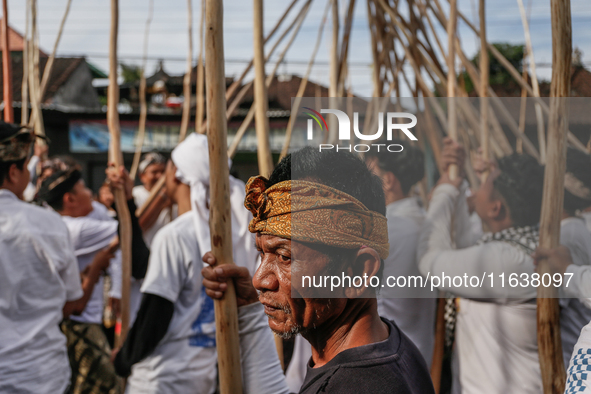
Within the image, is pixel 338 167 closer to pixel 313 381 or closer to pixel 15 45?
pixel 313 381

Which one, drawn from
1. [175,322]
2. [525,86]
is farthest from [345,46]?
[175,322]

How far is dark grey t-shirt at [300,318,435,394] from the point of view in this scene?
942 mm

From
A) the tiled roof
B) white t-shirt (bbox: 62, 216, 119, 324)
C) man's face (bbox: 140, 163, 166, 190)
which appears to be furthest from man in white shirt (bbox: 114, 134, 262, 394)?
the tiled roof

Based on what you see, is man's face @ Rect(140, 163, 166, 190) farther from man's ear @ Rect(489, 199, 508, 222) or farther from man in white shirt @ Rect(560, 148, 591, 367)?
man in white shirt @ Rect(560, 148, 591, 367)

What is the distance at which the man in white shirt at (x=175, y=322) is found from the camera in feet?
6.13

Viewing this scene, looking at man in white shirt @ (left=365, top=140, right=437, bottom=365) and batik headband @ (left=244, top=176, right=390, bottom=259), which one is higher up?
batik headband @ (left=244, top=176, right=390, bottom=259)

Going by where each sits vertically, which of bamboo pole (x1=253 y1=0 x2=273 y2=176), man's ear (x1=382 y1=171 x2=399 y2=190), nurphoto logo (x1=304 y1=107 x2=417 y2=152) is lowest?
man's ear (x1=382 y1=171 x2=399 y2=190)

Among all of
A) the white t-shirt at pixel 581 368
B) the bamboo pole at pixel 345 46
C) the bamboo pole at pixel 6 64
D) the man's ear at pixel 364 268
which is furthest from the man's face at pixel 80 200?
the white t-shirt at pixel 581 368

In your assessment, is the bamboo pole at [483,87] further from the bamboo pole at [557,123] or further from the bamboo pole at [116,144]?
the bamboo pole at [116,144]

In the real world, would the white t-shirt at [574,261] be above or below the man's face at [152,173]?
below

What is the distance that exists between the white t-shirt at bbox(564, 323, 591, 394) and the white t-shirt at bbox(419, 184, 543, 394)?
66cm

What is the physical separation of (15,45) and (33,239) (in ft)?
56.8

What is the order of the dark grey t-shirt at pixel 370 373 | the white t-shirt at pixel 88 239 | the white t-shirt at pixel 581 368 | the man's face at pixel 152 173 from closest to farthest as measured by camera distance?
the white t-shirt at pixel 581 368
the dark grey t-shirt at pixel 370 373
the white t-shirt at pixel 88 239
the man's face at pixel 152 173

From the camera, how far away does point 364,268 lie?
1.02 metres
